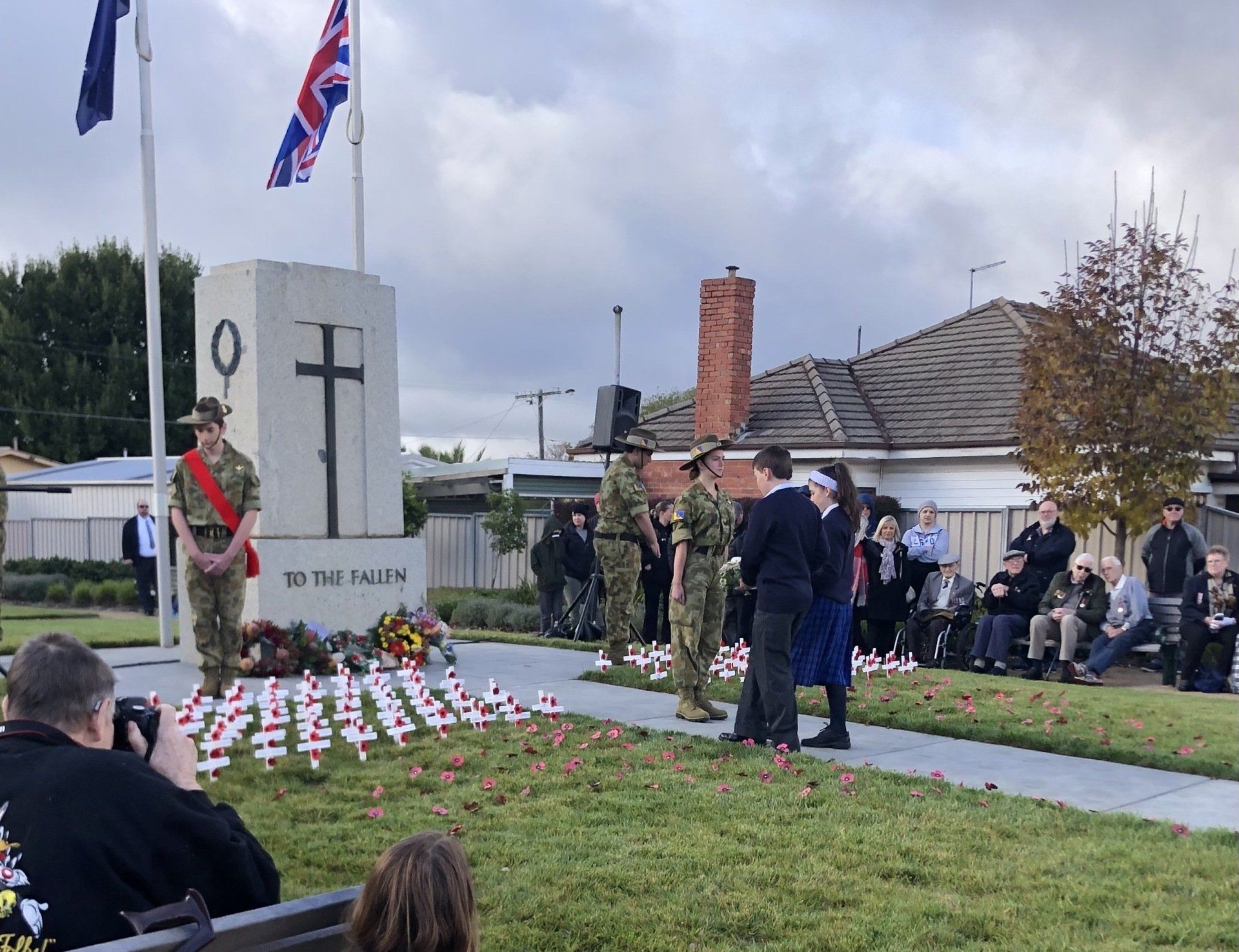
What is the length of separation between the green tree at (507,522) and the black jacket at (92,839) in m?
20.3

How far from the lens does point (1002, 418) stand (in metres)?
21.0

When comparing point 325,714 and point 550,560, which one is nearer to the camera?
point 325,714

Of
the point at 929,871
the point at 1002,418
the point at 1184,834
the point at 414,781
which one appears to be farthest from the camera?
the point at 1002,418

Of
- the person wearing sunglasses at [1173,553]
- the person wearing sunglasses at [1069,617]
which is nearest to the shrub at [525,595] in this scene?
the person wearing sunglasses at [1069,617]

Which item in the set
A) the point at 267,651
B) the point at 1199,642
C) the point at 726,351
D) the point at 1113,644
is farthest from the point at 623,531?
the point at 726,351

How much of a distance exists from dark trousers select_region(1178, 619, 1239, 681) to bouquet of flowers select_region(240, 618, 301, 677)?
8.23 m

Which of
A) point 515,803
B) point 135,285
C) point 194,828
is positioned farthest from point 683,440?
point 135,285

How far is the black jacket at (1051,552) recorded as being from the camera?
42.7 ft

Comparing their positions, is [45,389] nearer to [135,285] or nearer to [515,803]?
[135,285]

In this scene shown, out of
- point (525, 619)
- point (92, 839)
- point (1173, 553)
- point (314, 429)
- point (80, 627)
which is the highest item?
point (314, 429)

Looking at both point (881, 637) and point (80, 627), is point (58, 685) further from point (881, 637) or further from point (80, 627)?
point (80, 627)

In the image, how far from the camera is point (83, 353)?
1877 inches

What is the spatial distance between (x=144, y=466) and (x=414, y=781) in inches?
1202

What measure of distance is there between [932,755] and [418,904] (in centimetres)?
578
